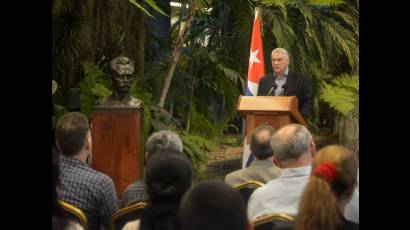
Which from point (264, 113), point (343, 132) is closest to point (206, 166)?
point (264, 113)

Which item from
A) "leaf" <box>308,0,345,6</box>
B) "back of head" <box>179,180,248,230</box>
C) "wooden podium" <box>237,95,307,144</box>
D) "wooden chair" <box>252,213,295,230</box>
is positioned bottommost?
"wooden chair" <box>252,213,295,230</box>

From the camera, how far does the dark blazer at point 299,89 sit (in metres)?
3.60

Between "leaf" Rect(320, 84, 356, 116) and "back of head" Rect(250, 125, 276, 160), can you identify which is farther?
"leaf" Rect(320, 84, 356, 116)

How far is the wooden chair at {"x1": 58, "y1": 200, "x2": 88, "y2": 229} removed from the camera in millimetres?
3307

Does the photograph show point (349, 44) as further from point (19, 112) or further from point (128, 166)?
point (19, 112)

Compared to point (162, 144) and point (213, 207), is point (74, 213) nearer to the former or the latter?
point (162, 144)

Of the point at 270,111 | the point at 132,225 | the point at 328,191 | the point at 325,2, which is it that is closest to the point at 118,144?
the point at 132,225

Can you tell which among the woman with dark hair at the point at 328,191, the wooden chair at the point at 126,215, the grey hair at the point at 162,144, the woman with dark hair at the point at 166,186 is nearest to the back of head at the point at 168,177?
the woman with dark hair at the point at 166,186

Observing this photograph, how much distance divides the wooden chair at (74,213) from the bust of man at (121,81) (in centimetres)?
97

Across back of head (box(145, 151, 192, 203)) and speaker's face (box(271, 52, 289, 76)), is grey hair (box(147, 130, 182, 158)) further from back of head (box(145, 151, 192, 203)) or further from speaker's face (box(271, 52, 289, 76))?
speaker's face (box(271, 52, 289, 76))

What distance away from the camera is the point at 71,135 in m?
3.36

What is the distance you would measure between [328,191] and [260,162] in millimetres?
571

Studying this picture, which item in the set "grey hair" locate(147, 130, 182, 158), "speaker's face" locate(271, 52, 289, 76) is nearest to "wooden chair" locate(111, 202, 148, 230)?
"grey hair" locate(147, 130, 182, 158)
